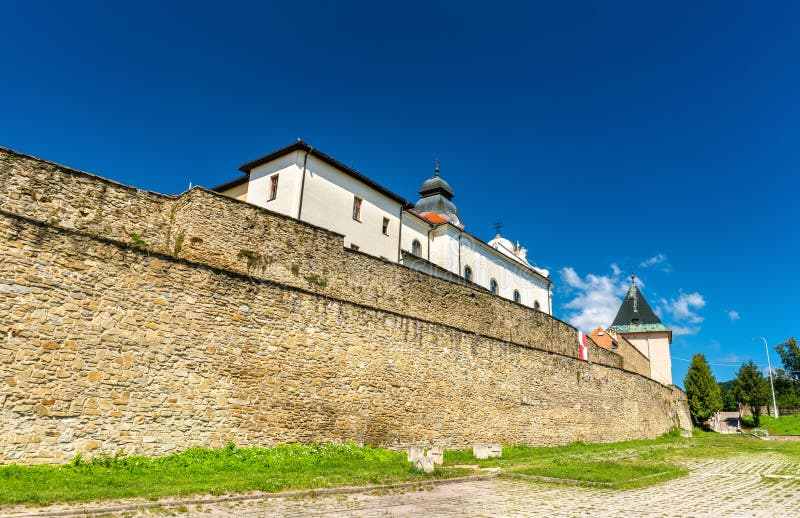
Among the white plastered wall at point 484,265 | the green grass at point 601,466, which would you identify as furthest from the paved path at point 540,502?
the white plastered wall at point 484,265

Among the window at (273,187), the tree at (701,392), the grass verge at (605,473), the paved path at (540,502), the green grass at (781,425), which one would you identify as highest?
the window at (273,187)

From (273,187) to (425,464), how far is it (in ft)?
60.0

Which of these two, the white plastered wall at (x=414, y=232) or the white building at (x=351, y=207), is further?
the white plastered wall at (x=414, y=232)

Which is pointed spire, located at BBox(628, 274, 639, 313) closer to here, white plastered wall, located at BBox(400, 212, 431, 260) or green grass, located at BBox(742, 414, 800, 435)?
green grass, located at BBox(742, 414, 800, 435)

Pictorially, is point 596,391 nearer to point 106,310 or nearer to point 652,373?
point 106,310

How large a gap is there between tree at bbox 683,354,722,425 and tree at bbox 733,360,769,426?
26.2 ft

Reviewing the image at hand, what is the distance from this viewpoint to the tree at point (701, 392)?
54.7 m

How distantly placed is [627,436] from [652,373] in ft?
114

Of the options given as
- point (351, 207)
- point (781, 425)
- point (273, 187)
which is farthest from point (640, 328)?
point (273, 187)

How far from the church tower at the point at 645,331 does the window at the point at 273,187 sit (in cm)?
5124

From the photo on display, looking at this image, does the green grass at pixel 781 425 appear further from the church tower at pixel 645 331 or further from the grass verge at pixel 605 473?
the grass verge at pixel 605 473

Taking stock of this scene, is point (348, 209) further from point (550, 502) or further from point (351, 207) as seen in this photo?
point (550, 502)

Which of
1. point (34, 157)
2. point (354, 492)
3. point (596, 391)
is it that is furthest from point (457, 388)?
point (34, 157)

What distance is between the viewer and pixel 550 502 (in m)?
9.27
